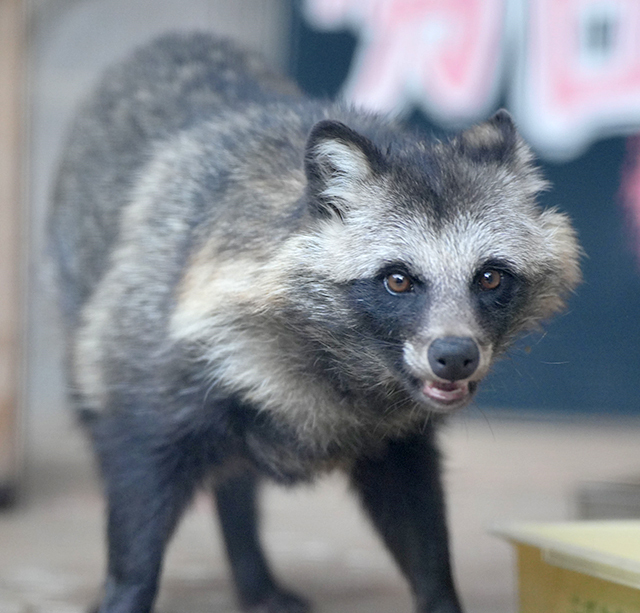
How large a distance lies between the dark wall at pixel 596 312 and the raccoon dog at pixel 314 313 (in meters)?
3.67

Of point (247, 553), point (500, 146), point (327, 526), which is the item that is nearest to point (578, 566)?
point (500, 146)

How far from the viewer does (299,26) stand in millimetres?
7316

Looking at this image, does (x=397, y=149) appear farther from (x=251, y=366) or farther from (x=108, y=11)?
(x=108, y=11)

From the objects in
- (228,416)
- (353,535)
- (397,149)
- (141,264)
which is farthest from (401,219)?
(353,535)

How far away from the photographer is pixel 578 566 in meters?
2.94

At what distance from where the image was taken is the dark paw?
385 centimetres

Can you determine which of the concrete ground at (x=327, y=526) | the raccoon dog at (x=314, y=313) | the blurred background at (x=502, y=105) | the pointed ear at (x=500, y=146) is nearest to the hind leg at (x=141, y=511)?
the raccoon dog at (x=314, y=313)

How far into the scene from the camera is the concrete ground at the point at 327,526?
396cm

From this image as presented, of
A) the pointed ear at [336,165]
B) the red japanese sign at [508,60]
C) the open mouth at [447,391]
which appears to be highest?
the red japanese sign at [508,60]

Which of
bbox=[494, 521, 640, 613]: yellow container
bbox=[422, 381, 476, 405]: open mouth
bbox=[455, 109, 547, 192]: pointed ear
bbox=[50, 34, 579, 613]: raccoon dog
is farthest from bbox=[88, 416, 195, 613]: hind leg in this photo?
bbox=[455, 109, 547, 192]: pointed ear

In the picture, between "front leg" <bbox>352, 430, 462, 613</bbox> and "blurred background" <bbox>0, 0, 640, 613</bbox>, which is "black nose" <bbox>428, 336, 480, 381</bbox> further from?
"blurred background" <bbox>0, 0, 640, 613</bbox>

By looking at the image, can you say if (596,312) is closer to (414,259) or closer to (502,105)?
(502,105)

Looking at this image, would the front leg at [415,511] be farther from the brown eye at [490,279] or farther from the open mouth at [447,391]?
the brown eye at [490,279]

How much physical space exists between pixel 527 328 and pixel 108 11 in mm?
4937
